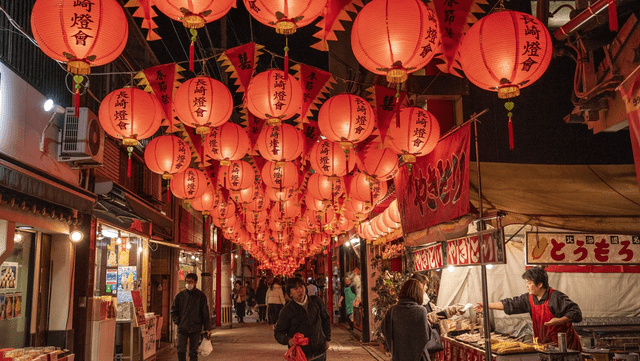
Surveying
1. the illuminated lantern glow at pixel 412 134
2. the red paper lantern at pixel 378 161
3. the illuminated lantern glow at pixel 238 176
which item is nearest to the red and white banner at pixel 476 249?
the illuminated lantern glow at pixel 412 134

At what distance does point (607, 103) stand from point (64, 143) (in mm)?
10115

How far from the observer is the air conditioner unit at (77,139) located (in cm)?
1068

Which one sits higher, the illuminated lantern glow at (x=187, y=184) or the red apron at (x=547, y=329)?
the illuminated lantern glow at (x=187, y=184)

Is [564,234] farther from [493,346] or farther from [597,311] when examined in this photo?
[597,311]

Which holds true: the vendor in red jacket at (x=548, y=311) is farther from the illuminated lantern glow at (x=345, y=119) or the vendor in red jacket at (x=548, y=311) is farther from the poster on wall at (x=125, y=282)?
the poster on wall at (x=125, y=282)

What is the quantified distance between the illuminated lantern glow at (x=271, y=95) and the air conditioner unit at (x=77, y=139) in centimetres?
458

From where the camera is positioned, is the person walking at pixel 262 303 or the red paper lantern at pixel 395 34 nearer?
Result: the red paper lantern at pixel 395 34

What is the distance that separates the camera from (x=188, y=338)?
40.3 feet

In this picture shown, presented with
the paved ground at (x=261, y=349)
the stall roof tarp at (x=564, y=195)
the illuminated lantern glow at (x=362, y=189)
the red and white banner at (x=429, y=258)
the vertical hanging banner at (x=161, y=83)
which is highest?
the vertical hanging banner at (x=161, y=83)

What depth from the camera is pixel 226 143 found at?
10.2m

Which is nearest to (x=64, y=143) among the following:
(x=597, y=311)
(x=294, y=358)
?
(x=294, y=358)

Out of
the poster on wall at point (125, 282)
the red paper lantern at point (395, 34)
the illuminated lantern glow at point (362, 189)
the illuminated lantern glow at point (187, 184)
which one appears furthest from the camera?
the poster on wall at point (125, 282)

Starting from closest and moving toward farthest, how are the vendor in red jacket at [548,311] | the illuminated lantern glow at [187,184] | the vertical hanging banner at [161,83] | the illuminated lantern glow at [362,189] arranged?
1. the vendor in red jacket at [548,311]
2. the vertical hanging banner at [161,83]
3. the illuminated lantern glow at [187,184]
4. the illuminated lantern glow at [362,189]

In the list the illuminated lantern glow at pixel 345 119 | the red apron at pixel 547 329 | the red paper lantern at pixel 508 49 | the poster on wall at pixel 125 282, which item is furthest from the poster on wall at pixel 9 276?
the red apron at pixel 547 329
